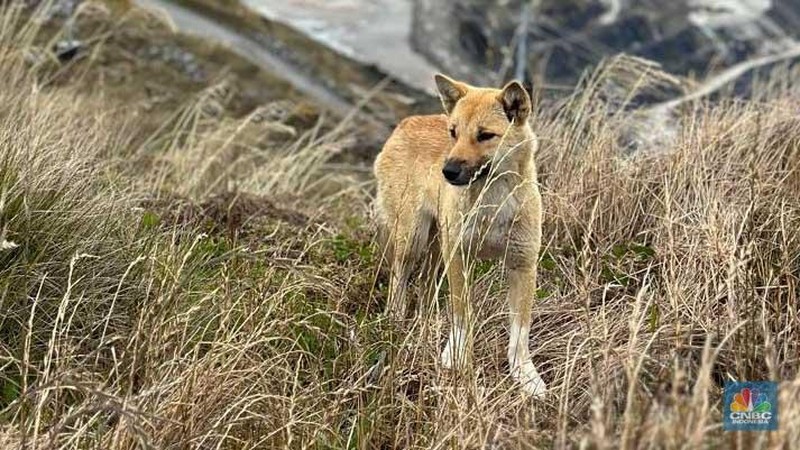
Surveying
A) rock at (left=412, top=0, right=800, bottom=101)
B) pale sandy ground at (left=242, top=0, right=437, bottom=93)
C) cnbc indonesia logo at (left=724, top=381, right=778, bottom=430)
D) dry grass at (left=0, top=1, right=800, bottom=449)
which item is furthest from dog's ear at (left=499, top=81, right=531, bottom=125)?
rock at (left=412, top=0, right=800, bottom=101)

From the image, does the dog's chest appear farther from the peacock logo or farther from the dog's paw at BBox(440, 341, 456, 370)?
the peacock logo

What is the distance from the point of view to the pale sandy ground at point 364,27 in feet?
61.7

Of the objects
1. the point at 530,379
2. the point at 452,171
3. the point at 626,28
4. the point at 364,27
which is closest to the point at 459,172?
the point at 452,171

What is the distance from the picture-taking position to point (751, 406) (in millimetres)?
3232

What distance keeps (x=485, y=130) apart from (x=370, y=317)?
100cm

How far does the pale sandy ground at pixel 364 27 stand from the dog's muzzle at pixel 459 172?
13052 mm

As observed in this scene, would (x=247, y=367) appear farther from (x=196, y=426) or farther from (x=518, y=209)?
(x=518, y=209)

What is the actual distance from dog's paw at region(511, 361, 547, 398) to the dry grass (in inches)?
2.2

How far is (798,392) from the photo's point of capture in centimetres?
301

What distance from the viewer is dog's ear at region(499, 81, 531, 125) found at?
14.6 ft

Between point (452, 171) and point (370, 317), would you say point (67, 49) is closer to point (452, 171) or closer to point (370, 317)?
point (370, 317)

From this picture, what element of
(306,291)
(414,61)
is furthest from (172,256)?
(414,61)

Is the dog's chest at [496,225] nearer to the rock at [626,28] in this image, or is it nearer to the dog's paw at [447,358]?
the dog's paw at [447,358]

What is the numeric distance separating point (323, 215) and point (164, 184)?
1368mm
